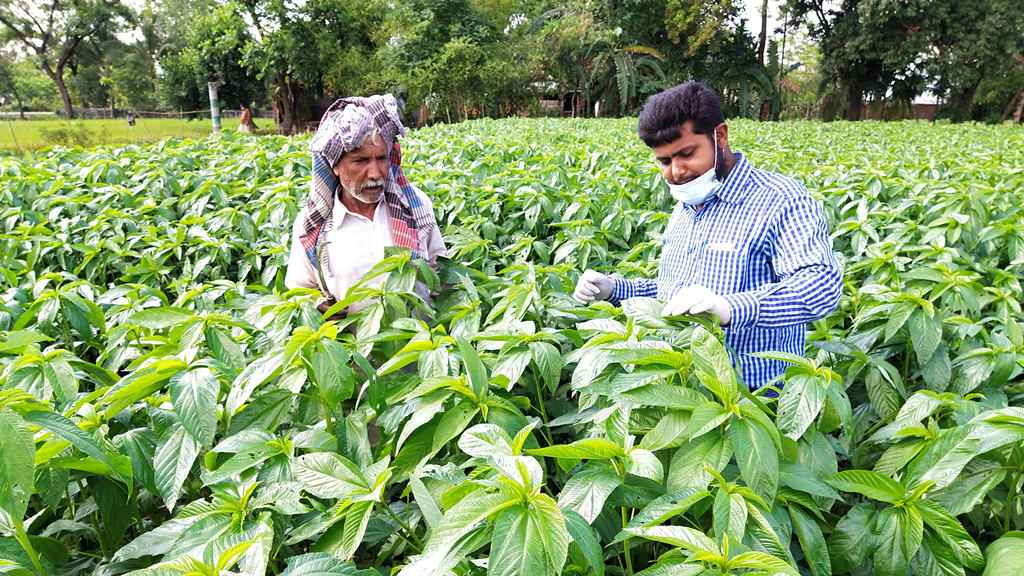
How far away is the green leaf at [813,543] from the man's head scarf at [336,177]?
1.55 m

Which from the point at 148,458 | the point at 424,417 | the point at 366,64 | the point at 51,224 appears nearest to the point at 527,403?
the point at 424,417

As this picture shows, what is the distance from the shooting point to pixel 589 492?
0.92 m

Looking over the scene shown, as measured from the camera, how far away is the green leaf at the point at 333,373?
1.15 meters

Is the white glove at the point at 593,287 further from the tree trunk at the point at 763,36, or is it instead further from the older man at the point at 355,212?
the tree trunk at the point at 763,36

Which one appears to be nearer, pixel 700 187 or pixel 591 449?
pixel 591 449

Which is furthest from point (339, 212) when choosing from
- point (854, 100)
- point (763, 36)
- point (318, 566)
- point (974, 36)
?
point (854, 100)

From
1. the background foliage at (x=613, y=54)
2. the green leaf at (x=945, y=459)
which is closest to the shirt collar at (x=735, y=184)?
the green leaf at (x=945, y=459)

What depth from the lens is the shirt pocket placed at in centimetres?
185

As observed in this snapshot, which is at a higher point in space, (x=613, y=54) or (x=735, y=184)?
(x=613, y=54)

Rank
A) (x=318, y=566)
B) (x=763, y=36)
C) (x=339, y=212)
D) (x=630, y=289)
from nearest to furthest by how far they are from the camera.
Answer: (x=318, y=566), (x=630, y=289), (x=339, y=212), (x=763, y=36)

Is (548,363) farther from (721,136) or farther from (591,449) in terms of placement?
(721,136)

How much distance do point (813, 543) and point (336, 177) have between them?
200cm

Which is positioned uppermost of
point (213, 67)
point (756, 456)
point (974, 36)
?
point (213, 67)

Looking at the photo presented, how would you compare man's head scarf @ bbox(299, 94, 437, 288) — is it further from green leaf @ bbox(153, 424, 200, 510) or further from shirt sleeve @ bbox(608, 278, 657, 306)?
green leaf @ bbox(153, 424, 200, 510)
